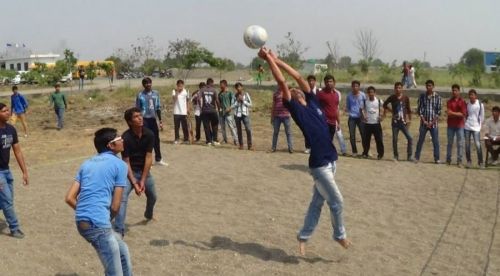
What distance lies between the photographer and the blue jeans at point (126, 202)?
21.8 ft

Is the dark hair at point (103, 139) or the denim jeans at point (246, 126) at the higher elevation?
the dark hair at point (103, 139)

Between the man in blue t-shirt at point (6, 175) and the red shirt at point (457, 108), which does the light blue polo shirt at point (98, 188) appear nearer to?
the man in blue t-shirt at point (6, 175)

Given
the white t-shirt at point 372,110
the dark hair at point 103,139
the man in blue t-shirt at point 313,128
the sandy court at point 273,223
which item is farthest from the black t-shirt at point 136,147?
the white t-shirt at point 372,110

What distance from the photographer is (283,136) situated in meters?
18.2

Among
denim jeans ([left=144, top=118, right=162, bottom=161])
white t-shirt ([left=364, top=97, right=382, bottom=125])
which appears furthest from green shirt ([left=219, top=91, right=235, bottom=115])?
white t-shirt ([left=364, top=97, right=382, bottom=125])

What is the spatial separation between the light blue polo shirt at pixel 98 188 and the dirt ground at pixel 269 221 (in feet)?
5.25

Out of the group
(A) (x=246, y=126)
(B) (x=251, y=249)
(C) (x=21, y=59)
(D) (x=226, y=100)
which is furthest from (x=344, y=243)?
(C) (x=21, y=59)

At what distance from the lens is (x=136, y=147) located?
711 centimetres

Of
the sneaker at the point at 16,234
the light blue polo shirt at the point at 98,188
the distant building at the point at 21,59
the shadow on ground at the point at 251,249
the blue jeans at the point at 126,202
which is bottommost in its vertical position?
the shadow on ground at the point at 251,249

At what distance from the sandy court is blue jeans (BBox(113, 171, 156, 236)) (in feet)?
0.93

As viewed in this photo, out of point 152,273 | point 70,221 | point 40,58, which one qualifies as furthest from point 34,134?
point 40,58

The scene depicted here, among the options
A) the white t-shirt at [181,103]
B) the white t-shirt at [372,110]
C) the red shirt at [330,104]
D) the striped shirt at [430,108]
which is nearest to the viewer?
the red shirt at [330,104]

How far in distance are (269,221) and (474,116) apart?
6217 mm

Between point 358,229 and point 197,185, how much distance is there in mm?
3537
